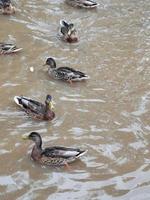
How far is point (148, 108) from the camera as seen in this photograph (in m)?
11.0

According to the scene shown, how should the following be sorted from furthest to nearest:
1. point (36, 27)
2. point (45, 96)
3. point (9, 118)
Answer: point (36, 27) < point (45, 96) < point (9, 118)

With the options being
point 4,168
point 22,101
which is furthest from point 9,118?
point 4,168

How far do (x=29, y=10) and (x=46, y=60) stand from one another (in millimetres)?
3269

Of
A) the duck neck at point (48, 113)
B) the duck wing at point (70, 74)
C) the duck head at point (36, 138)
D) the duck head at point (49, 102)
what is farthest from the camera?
the duck wing at point (70, 74)

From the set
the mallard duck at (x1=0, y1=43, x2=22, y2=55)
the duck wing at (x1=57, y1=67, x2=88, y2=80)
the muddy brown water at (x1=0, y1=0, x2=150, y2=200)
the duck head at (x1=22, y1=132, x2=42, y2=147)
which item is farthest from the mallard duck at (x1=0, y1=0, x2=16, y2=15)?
the duck head at (x1=22, y1=132, x2=42, y2=147)

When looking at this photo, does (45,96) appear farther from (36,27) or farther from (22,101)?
(36,27)

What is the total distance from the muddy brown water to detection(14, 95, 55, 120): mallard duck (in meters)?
0.12

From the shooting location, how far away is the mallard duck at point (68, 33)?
13539mm

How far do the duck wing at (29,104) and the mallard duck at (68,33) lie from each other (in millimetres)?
2961

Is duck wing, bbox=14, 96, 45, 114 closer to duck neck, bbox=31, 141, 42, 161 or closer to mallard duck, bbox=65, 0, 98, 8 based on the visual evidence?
duck neck, bbox=31, 141, 42, 161

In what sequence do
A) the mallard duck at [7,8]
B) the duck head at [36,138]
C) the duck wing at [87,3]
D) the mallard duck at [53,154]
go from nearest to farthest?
the mallard duck at [53,154]
the duck head at [36,138]
the mallard duck at [7,8]
the duck wing at [87,3]

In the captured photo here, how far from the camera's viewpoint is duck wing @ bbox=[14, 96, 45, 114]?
1057cm

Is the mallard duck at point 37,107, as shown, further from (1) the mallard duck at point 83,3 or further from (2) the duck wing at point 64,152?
(1) the mallard duck at point 83,3

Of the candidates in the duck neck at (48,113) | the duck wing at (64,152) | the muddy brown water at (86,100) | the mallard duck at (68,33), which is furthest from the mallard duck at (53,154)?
the mallard duck at (68,33)
